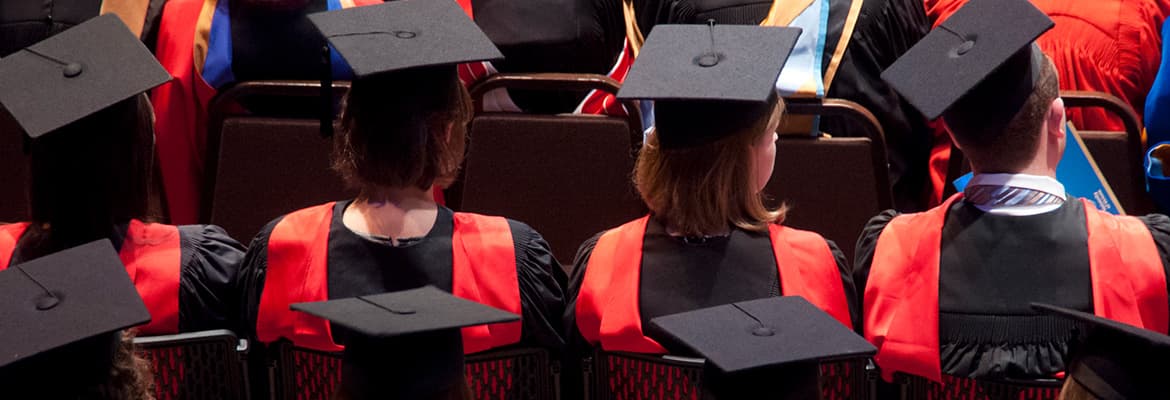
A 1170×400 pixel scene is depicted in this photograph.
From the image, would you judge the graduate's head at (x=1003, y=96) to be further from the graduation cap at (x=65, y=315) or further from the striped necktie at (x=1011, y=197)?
the graduation cap at (x=65, y=315)

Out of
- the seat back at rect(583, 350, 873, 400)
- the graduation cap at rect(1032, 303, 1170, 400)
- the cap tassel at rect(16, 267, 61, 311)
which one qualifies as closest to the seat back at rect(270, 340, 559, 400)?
the seat back at rect(583, 350, 873, 400)

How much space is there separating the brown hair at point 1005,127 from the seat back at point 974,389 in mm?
488

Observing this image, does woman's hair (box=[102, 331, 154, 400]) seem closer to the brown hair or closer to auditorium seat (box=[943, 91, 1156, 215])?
the brown hair

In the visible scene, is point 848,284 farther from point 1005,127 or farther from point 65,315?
point 65,315

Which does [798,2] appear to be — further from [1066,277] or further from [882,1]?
[1066,277]

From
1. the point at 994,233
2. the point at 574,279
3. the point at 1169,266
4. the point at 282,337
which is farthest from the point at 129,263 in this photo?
the point at 1169,266

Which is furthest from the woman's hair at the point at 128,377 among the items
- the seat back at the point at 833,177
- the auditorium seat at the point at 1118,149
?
the auditorium seat at the point at 1118,149

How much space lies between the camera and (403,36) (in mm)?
3271

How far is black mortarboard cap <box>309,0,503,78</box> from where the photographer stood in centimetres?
312

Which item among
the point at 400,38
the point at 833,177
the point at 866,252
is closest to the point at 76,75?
the point at 400,38

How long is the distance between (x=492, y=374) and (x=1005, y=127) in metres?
1.21

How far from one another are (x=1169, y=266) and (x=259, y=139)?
2.34 m

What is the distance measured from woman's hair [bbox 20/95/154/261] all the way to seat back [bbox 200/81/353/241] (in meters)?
0.78

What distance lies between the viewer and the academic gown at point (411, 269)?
2.98 metres
